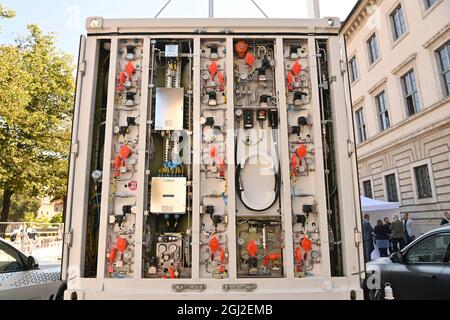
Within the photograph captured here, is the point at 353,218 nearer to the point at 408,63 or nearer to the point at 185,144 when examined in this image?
the point at 185,144

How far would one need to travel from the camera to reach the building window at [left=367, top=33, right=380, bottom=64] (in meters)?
19.4

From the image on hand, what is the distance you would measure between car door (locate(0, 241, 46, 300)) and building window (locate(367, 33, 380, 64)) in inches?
772

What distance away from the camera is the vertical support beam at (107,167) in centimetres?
339

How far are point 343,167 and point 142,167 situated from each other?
81.6 inches

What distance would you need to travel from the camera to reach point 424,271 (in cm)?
493

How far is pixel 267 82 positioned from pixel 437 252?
140 inches

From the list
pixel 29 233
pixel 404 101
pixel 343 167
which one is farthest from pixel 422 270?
pixel 29 233

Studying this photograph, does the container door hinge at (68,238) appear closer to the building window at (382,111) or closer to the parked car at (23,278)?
the parked car at (23,278)

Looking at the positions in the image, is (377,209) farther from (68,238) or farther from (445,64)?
(68,238)

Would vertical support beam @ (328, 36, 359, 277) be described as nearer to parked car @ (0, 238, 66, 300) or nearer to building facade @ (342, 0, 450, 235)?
parked car @ (0, 238, 66, 300)

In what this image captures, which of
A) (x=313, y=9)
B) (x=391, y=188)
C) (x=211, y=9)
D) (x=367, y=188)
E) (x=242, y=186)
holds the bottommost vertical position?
(x=242, y=186)

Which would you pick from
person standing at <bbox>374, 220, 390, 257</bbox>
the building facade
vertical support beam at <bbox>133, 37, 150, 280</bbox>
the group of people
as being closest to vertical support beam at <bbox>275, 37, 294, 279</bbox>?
vertical support beam at <bbox>133, 37, 150, 280</bbox>

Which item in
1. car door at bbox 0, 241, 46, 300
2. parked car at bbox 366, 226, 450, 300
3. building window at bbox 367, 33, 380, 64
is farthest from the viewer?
building window at bbox 367, 33, 380, 64

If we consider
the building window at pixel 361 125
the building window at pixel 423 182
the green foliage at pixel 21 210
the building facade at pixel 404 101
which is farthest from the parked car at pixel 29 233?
the green foliage at pixel 21 210
